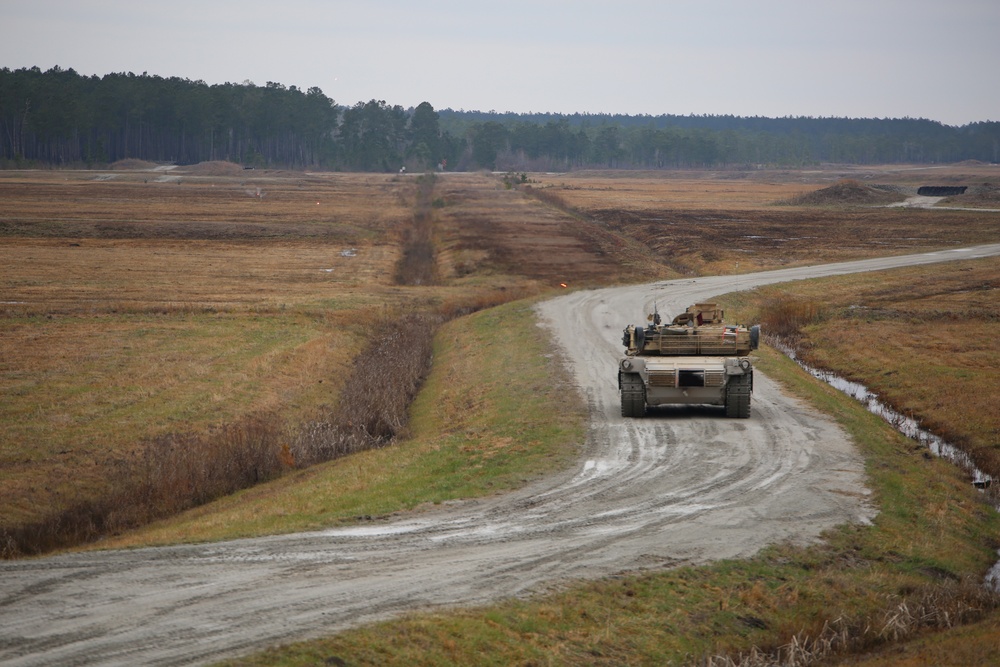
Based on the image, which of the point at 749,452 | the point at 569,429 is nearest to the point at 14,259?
the point at 569,429

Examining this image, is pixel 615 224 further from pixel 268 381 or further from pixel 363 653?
pixel 363 653

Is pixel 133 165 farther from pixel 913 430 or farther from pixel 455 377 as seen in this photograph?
pixel 913 430

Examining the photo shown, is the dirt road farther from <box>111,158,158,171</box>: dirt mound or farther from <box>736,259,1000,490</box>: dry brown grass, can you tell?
<box>111,158,158,171</box>: dirt mound

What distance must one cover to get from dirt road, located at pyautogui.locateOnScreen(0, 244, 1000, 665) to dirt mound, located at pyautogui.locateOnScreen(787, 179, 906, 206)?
105m

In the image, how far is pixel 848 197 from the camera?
126500 mm

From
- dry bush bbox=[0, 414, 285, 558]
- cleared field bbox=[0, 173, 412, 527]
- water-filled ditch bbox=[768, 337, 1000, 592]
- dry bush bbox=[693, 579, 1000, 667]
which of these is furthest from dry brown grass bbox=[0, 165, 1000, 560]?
water-filled ditch bbox=[768, 337, 1000, 592]

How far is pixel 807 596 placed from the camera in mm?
16562

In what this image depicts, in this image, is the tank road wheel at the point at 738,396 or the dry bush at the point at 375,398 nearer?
the tank road wheel at the point at 738,396

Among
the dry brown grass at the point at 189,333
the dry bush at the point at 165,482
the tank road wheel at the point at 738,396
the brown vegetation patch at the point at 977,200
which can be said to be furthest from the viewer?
the brown vegetation patch at the point at 977,200

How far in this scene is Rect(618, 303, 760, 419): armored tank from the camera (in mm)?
26328

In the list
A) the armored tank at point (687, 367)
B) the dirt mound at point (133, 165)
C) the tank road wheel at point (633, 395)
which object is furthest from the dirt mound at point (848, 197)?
the dirt mound at point (133, 165)

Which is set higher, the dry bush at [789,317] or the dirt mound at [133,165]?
the dirt mound at [133,165]

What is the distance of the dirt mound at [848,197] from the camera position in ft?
410

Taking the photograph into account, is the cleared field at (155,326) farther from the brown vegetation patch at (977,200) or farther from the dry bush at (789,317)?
the brown vegetation patch at (977,200)
